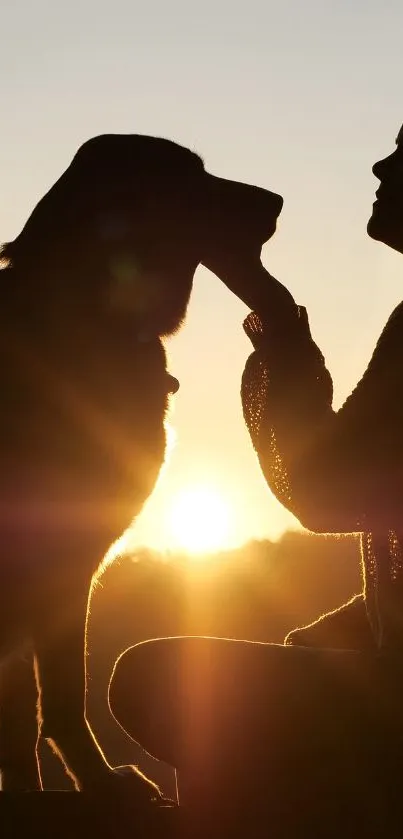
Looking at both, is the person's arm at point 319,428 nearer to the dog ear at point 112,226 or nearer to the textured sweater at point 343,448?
the textured sweater at point 343,448

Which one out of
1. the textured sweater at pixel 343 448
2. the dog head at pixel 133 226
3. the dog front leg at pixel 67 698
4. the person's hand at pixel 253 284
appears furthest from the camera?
the dog head at pixel 133 226

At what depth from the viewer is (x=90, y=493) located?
2885mm

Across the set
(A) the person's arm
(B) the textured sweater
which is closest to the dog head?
(A) the person's arm

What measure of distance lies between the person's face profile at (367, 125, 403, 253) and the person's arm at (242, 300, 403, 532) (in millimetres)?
282

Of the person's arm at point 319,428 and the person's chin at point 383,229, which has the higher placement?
the person's chin at point 383,229

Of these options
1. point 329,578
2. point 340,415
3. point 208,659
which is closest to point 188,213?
point 340,415

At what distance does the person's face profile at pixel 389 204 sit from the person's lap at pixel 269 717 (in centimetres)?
109

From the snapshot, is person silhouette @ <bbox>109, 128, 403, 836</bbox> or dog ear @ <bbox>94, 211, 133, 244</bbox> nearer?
person silhouette @ <bbox>109, 128, 403, 836</bbox>

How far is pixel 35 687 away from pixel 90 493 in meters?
0.72

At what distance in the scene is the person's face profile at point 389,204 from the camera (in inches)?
92.4

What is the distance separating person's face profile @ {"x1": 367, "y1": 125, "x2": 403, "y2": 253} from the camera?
2.35 metres

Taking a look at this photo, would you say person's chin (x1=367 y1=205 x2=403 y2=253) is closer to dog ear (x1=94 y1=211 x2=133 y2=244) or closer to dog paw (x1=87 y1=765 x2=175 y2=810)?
dog ear (x1=94 y1=211 x2=133 y2=244)

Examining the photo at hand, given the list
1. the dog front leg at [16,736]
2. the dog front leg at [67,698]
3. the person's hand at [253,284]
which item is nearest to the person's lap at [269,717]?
the dog front leg at [67,698]

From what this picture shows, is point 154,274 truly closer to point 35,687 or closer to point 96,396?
point 96,396
